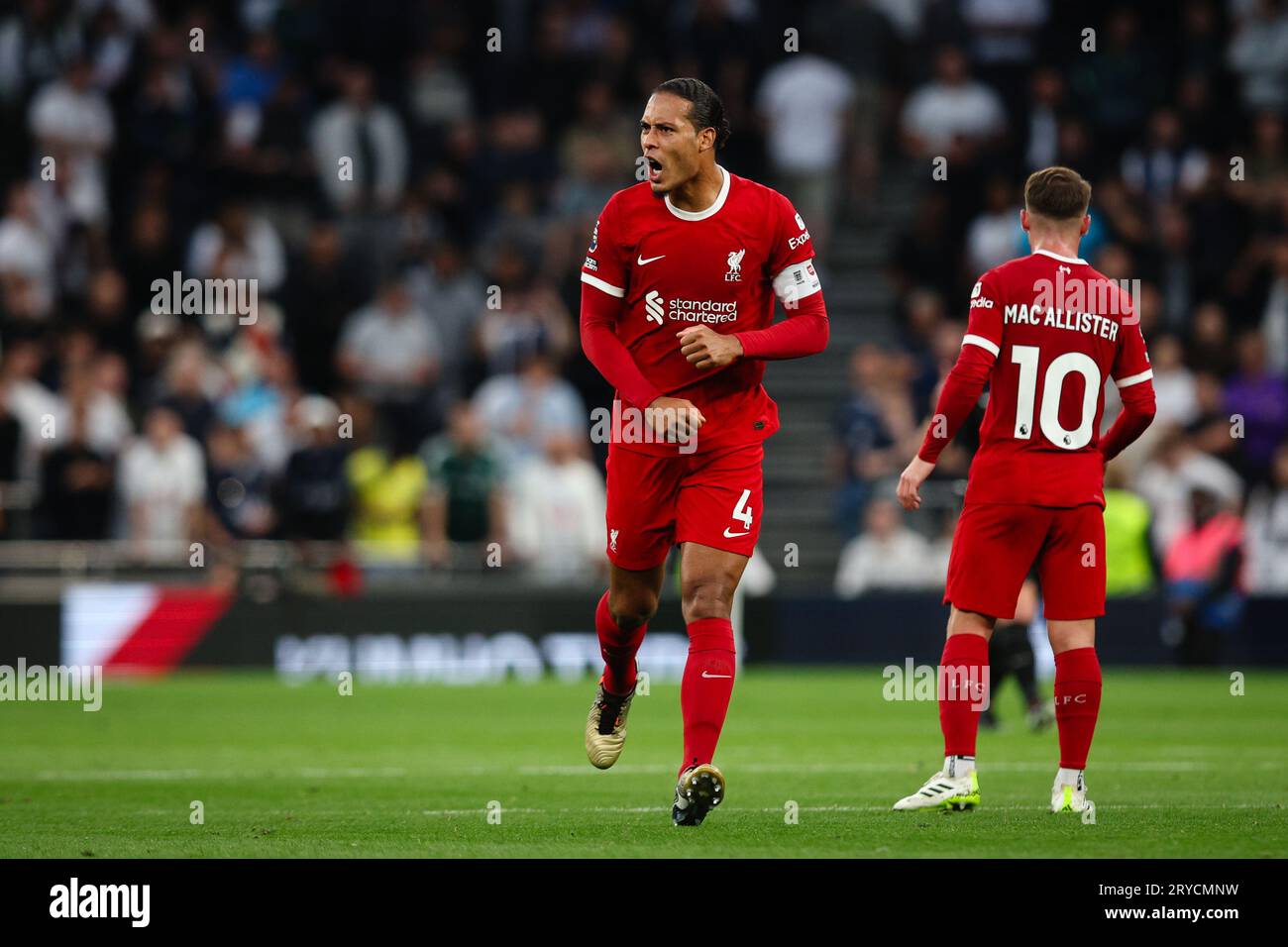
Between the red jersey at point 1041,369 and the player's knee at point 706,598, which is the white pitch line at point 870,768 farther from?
the red jersey at point 1041,369

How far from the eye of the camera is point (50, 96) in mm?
22234

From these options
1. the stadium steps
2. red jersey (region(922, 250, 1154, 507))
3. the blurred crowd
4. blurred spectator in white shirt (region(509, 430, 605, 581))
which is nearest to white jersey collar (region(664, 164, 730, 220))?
red jersey (region(922, 250, 1154, 507))

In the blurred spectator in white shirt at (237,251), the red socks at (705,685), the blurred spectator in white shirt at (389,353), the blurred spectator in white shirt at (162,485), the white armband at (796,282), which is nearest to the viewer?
the red socks at (705,685)

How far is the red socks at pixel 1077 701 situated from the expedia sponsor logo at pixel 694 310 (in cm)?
189

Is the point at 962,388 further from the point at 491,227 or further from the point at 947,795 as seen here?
the point at 491,227

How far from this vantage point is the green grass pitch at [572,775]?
7672 mm

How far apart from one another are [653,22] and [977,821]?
56.4 feet

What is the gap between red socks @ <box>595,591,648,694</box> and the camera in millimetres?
9195

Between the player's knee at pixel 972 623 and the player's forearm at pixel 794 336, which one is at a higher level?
the player's forearm at pixel 794 336

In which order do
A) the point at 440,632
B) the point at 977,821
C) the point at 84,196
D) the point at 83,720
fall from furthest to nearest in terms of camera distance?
the point at 84,196 → the point at 440,632 → the point at 83,720 → the point at 977,821

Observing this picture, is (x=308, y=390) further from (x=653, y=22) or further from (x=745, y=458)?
(x=745, y=458)

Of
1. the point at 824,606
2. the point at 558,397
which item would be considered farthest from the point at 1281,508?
the point at 558,397

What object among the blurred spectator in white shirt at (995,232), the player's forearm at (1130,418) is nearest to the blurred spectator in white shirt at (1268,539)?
the blurred spectator in white shirt at (995,232)

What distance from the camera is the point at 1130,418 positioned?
8602mm
